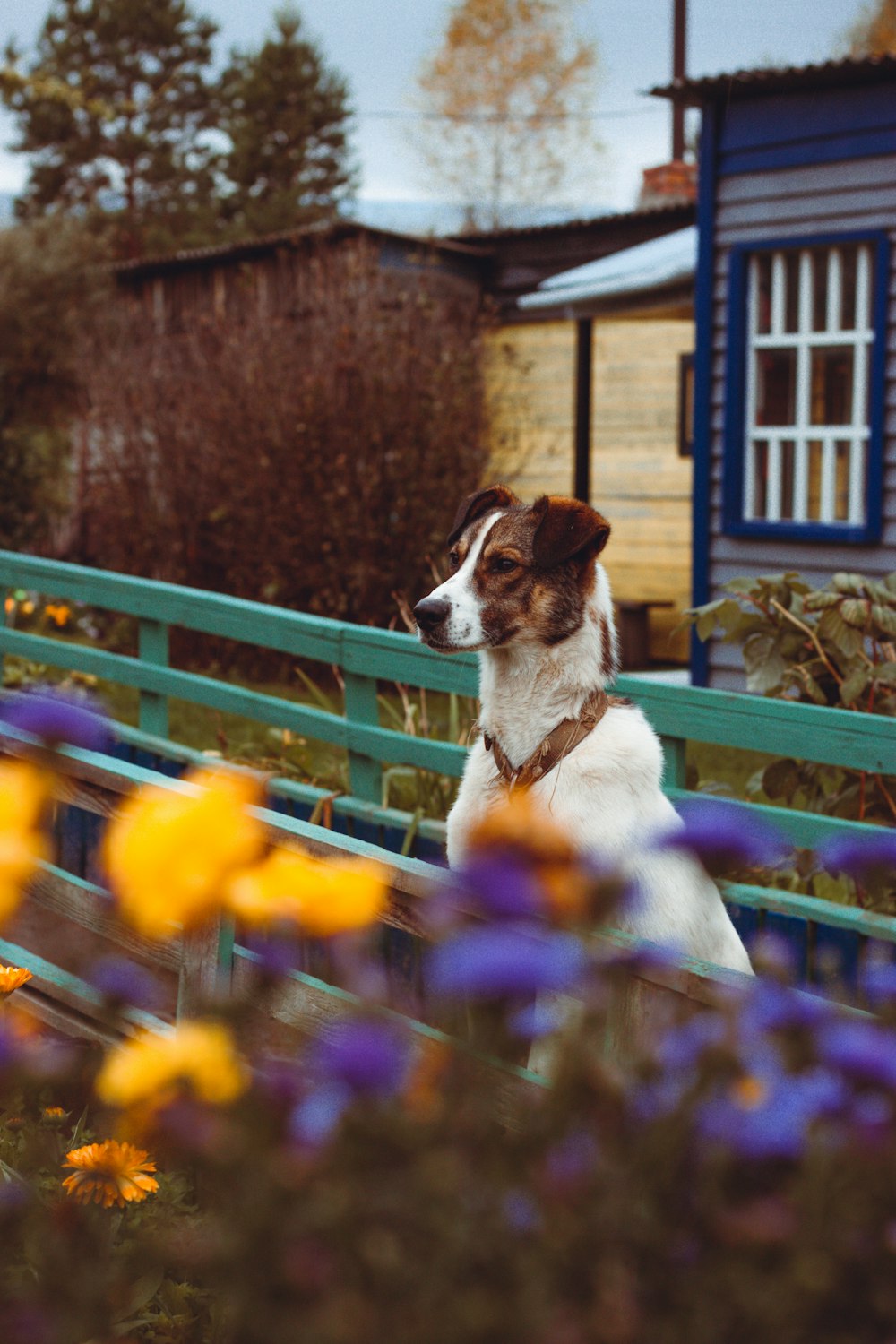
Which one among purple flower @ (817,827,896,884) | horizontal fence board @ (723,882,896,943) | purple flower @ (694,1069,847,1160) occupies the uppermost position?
purple flower @ (817,827,896,884)

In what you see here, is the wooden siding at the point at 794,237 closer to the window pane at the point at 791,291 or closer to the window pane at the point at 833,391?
the window pane at the point at 791,291

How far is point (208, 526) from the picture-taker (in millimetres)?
11156

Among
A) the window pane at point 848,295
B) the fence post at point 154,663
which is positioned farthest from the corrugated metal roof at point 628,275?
the fence post at point 154,663

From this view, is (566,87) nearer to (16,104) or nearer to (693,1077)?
(16,104)

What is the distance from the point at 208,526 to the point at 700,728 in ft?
25.2

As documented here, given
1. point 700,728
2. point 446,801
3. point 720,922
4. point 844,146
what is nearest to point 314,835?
point 720,922

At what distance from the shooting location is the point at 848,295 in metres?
9.27

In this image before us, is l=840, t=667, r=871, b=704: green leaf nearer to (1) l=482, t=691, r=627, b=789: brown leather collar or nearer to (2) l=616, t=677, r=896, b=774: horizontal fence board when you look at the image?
(2) l=616, t=677, r=896, b=774: horizontal fence board

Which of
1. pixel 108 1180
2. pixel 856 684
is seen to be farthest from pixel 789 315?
pixel 108 1180

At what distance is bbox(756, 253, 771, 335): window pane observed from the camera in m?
9.23

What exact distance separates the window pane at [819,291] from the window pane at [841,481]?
0.85 metres

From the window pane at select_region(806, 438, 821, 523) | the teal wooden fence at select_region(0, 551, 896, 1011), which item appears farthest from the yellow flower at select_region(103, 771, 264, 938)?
the window pane at select_region(806, 438, 821, 523)

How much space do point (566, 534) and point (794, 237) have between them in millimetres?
6103

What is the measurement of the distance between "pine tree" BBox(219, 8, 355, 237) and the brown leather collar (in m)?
36.5
